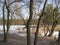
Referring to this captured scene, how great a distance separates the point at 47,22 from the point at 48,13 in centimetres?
243

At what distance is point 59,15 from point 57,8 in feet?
6.12

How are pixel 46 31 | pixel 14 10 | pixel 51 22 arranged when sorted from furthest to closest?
pixel 46 31
pixel 51 22
pixel 14 10

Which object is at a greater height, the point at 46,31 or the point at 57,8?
the point at 57,8

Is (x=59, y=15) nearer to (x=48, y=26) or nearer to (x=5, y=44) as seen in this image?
(x=48, y=26)

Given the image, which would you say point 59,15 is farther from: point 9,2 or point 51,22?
point 9,2

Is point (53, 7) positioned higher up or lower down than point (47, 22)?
higher up

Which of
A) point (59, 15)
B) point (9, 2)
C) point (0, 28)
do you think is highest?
point (9, 2)

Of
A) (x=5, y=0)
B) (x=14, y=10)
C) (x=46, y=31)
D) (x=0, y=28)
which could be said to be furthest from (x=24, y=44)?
(x=0, y=28)

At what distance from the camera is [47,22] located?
34969 millimetres

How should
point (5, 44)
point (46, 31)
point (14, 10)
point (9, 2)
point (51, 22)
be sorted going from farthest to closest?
point (46, 31)
point (51, 22)
point (14, 10)
point (9, 2)
point (5, 44)

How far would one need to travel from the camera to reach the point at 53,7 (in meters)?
32.1

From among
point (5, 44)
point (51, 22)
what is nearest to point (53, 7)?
point (51, 22)

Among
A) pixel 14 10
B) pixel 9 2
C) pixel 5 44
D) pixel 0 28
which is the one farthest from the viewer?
pixel 0 28

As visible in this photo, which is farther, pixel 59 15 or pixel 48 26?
pixel 48 26
